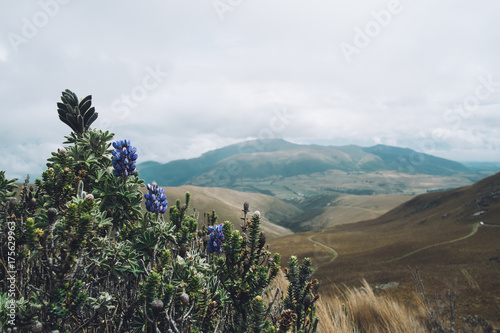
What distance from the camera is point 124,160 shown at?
3244 millimetres

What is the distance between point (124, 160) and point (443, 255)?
39.1 m

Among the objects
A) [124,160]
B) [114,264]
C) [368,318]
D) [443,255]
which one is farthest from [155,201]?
[443,255]

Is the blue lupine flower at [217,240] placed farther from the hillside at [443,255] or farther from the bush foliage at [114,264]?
the hillside at [443,255]

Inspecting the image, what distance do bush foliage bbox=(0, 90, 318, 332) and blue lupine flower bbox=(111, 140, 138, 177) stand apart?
14 mm

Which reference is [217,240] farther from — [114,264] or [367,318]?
[367,318]

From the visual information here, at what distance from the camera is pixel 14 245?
275 cm

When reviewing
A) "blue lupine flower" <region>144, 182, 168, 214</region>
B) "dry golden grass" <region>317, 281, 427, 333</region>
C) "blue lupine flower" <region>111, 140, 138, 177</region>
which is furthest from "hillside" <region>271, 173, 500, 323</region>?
"blue lupine flower" <region>111, 140, 138, 177</region>

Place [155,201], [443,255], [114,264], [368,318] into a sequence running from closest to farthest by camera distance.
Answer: [114,264], [155,201], [368,318], [443,255]

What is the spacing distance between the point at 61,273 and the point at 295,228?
183698mm

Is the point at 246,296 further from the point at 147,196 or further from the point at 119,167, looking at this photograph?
the point at 119,167

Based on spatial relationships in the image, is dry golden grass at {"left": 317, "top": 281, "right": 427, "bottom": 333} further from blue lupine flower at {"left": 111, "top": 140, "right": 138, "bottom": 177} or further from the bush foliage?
blue lupine flower at {"left": 111, "top": 140, "right": 138, "bottom": 177}

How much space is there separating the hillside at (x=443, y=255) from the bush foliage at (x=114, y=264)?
6.43 ft

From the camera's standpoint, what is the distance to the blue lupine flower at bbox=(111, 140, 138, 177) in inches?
126

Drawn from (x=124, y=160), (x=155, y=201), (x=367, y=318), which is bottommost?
(x=367, y=318)
